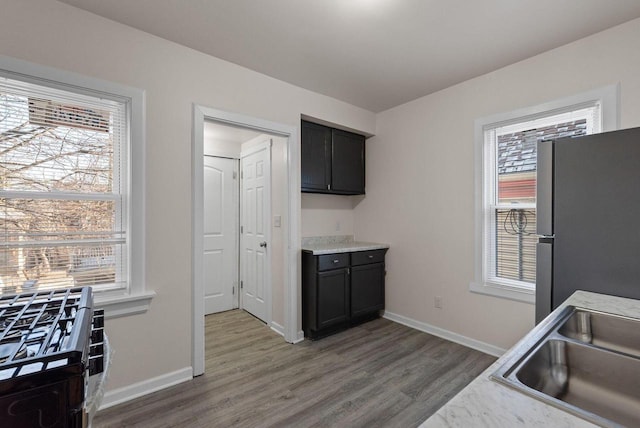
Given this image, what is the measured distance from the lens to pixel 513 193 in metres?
2.62

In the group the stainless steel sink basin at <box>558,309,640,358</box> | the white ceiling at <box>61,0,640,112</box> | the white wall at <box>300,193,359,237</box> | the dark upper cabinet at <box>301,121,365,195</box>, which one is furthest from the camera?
the white wall at <box>300,193,359,237</box>

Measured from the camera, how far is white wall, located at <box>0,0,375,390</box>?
1.81 meters

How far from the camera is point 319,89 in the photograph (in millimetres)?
3055

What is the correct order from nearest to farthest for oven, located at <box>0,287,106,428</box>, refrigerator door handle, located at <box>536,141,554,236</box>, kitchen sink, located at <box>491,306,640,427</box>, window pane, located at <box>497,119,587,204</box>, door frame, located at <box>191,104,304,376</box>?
1. oven, located at <box>0,287,106,428</box>
2. kitchen sink, located at <box>491,306,640,427</box>
3. refrigerator door handle, located at <box>536,141,554,236</box>
4. door frame, located at <box>191,104,304,376</box>
5. window pane, located at <box>497,119,587,204</box>

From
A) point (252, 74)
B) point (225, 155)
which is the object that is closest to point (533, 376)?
point (252, 74)

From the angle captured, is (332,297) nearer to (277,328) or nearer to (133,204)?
(277,328)

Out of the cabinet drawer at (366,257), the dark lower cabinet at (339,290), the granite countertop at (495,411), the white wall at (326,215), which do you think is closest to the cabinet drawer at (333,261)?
the dark lower cabinet at (339,290)

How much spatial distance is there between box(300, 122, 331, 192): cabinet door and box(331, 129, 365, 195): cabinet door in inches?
3.8

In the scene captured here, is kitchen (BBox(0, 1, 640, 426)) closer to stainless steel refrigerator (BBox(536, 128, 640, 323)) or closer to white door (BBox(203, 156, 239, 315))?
stainless steel refrigerator (BBox(536, 128, 640, 323))

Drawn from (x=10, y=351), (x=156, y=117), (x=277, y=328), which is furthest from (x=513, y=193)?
(x=10, y=351)

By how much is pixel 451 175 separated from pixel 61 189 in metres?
3.20

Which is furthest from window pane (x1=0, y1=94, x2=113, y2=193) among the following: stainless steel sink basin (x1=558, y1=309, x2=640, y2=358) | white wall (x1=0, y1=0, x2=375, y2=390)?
stainless steel sink basin (x1=558, y1=309, x2=640, y2=358)

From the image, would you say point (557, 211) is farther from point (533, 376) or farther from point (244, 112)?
point (244, 112)

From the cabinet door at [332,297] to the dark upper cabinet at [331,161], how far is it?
37.6 inches
